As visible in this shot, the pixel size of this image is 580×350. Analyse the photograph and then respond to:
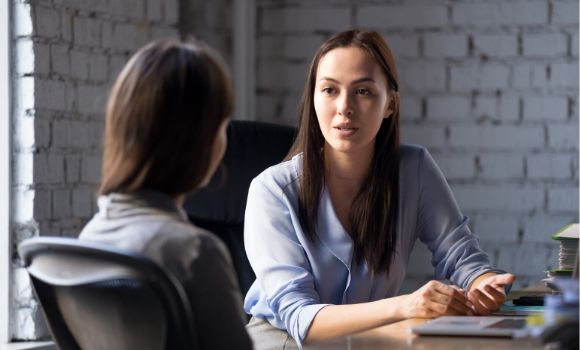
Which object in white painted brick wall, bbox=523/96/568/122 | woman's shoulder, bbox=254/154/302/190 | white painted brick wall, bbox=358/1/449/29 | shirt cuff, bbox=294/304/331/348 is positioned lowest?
shirt cuff, bbox=294/304/331/348

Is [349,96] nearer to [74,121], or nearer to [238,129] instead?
[238,129]

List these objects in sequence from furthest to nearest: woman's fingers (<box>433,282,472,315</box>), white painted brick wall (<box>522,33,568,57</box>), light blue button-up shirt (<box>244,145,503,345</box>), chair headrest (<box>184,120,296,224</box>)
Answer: white painted brick wall (<box>522,33,568,57</box>), chair headrest (<box>184,120,296,224</box>), light blue button-up shirt (<box>244,145,503,345</box>), woman's fingers (<box>433,282,472,315</box>)

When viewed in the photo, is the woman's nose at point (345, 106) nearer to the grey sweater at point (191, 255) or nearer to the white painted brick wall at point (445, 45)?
the grey sweater at point (191, 255)

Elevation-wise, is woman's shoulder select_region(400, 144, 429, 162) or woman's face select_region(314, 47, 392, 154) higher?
woman's face select_region(314, 47, 392, 154)

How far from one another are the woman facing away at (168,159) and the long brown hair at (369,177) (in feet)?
3.01

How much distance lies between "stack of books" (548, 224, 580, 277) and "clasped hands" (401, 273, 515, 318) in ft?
0.91

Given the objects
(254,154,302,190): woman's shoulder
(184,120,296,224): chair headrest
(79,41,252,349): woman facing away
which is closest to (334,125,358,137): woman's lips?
(254,154,302,190): woman's shoulder

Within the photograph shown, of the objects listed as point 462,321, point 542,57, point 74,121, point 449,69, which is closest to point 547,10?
point 542,57

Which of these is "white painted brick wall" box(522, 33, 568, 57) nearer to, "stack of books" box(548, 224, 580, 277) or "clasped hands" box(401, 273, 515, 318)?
"stack of books" box(548, 224, 580, 277)

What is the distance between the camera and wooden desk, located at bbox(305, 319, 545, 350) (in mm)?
1329

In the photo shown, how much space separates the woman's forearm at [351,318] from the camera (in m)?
1.78

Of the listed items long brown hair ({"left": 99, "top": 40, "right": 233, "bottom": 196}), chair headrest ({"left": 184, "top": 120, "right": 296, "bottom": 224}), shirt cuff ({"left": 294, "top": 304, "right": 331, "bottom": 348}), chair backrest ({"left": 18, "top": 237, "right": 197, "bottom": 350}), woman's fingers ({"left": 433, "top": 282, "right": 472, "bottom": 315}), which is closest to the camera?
chair backrest ({"left": 18, "top": 237, "right": 197, "bottom": 350})

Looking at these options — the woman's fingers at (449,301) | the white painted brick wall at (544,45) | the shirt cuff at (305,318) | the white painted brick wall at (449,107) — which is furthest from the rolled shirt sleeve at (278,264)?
the white painted brick wall at (544,45)

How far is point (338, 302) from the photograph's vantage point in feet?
6.82
